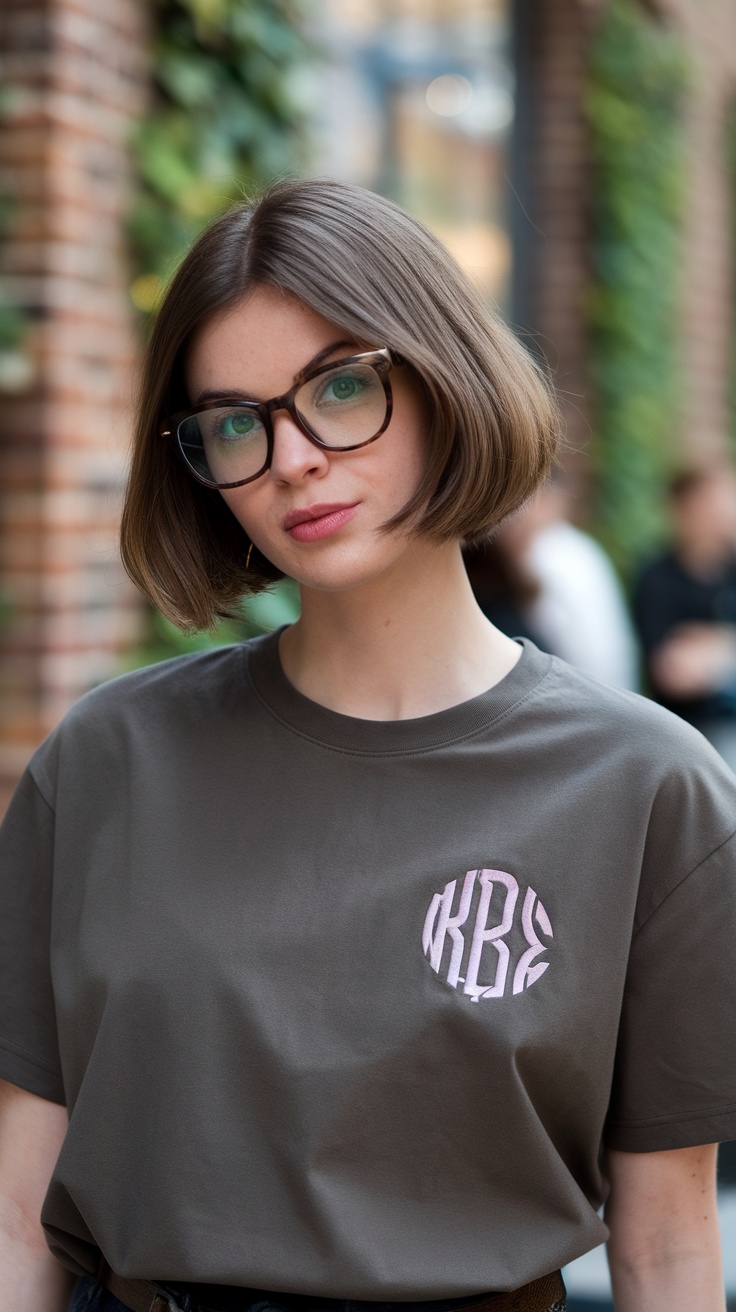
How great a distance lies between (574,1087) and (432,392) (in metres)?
0.65

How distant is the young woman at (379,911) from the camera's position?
4.29 ft

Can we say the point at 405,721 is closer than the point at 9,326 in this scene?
Yes

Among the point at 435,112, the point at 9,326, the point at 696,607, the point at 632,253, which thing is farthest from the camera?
the point at 632,253

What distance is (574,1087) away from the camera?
4.39 feet

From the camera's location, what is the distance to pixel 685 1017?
1364mm

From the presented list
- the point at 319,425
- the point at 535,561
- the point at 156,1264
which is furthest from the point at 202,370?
the point at 535,561

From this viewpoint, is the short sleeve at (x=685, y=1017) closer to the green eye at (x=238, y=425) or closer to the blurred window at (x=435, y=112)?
the green eye at (x=238, y=425)

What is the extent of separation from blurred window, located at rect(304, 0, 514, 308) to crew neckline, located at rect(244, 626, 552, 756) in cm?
440

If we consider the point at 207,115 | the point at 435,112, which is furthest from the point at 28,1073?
the point at 435,112

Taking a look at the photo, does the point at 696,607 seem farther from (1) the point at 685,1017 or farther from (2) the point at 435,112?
(1) the point at 685,1017

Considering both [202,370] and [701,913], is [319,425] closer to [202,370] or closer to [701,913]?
[202,370]

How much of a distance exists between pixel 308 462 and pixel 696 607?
4498 mm

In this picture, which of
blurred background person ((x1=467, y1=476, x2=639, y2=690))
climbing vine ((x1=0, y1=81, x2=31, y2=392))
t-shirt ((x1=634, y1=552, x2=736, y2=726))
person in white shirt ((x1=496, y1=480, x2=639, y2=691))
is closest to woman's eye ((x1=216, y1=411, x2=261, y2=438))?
climbing vine ((x1=0, y1=81, x2=31, y2=392))

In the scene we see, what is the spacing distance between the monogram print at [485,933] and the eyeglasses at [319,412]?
0.42 meters
